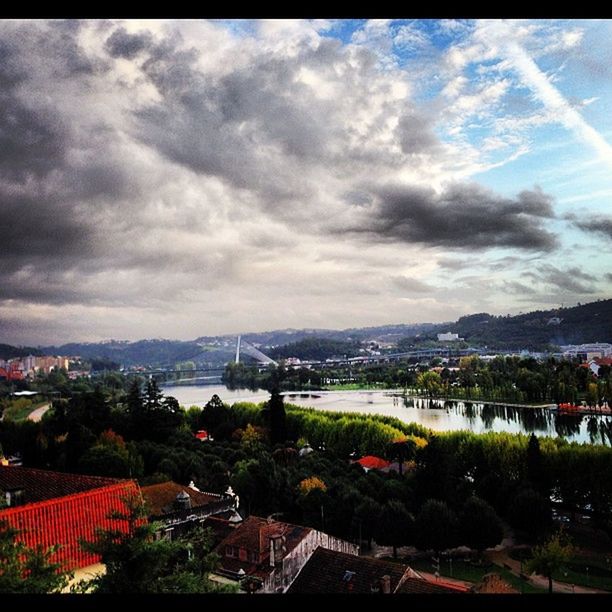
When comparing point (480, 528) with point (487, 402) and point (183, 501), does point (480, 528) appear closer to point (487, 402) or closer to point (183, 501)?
point (487, 402)

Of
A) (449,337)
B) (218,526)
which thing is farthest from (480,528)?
(218,526)

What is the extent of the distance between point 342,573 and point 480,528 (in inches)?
81.2

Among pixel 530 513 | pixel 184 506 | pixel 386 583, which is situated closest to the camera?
pixel 386 583

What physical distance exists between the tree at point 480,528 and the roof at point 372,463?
114 inches

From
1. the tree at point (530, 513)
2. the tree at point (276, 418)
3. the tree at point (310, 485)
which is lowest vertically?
the tree at point (530, 513)

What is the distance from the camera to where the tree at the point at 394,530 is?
539cm

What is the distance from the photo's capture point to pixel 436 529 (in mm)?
5352

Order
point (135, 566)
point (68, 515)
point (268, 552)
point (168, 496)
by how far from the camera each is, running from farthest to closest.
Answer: point (168, 496), point (268, 552), point (68, 515), point (135, 566)

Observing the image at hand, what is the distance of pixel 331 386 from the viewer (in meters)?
7.67

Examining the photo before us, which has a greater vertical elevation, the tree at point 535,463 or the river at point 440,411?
the river at point 440,411

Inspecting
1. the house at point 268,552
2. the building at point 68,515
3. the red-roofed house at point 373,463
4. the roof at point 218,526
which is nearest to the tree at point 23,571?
the building at point 68,515

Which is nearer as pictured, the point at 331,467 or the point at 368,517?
the point at 368,517

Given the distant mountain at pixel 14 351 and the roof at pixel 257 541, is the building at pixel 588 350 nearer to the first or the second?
the roof at pixel 257 541
